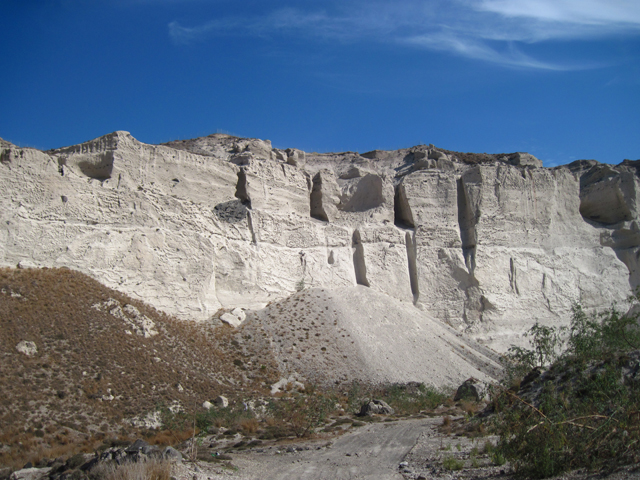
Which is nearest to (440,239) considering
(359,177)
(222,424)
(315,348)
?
(359,177)

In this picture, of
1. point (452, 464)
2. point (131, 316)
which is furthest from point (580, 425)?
point (131, 316)

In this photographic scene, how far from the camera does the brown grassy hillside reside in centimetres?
1384

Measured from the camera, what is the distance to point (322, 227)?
29016mm

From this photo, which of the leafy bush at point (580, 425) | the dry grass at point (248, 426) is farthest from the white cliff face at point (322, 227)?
the leafy bush at point (580, 425)

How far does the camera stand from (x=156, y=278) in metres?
22.0

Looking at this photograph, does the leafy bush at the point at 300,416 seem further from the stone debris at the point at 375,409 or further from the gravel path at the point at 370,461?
the stone debris at the point at 375,409

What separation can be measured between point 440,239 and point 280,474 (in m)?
21.8

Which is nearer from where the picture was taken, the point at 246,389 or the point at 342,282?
the point at 246,389

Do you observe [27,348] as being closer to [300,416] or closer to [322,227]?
[300,416]

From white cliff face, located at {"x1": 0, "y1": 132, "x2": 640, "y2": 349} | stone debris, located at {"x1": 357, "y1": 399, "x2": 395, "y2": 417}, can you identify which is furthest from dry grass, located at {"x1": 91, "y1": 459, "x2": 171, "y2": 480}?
white cliff face, located at {"x1": 0, "y1": 132, "x2": 640, "y2": 349}

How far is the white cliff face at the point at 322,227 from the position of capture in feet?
70.2

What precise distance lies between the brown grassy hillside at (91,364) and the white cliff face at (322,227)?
1632mm

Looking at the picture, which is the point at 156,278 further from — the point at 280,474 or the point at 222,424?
the point at 280,474

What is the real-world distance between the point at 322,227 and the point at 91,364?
15294mm
